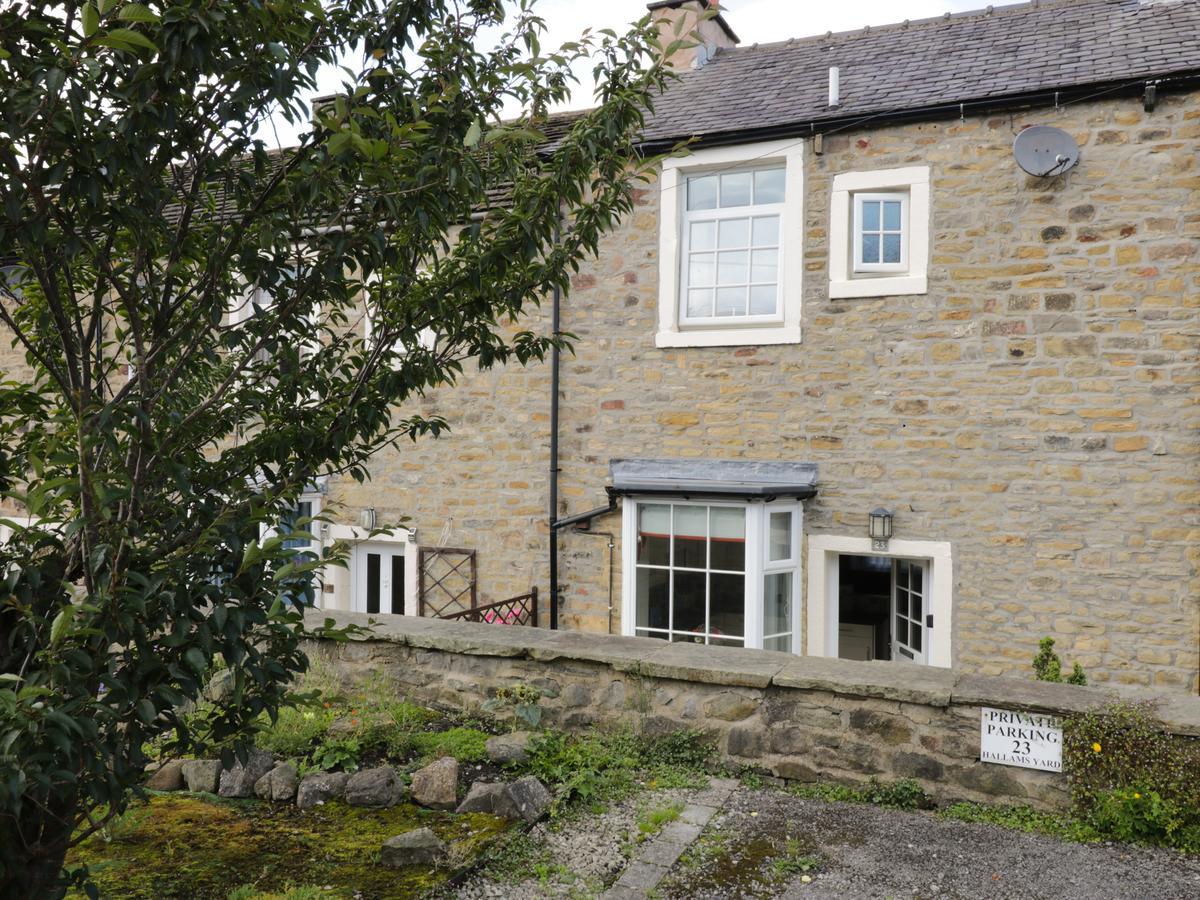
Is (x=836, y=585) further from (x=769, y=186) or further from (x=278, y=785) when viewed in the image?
(x=278, y=785)

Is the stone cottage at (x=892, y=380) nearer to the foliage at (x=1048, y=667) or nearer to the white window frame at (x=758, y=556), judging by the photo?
the white window frame at (x=758, y=556)

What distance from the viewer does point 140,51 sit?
2322 mm

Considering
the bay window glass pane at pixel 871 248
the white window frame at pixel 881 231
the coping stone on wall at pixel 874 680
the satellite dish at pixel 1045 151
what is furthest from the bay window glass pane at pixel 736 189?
the coping stone on wall at pixel 874 680

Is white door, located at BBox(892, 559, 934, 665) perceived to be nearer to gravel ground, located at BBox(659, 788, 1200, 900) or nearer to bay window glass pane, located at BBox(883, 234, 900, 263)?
bay window glass pane, located at BBox(883, 234, 900, 263)

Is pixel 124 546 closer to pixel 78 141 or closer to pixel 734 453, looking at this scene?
pixel 78 141

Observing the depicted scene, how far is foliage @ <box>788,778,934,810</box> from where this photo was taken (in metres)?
4.55

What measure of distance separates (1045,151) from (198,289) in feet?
22.2

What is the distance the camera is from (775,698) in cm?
487

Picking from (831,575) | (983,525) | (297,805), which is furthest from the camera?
(831,575)

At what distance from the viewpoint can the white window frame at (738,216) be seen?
812 cm

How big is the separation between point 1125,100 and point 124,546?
772cm

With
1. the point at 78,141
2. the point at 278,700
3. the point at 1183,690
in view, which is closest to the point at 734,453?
the point at 1183,690

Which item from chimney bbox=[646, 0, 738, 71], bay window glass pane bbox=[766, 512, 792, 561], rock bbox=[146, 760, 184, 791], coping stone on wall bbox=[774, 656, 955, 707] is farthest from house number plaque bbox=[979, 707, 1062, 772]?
chimney bbox=[646, 0, 738, 71]

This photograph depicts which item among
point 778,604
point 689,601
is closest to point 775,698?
point 778,604
